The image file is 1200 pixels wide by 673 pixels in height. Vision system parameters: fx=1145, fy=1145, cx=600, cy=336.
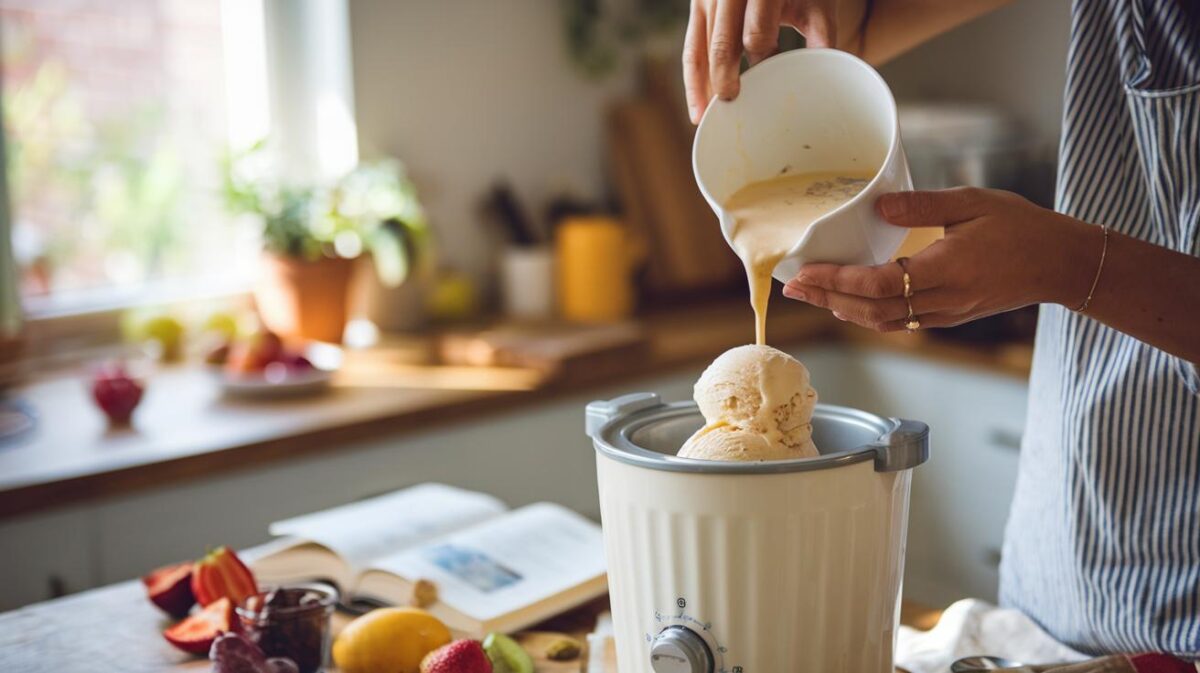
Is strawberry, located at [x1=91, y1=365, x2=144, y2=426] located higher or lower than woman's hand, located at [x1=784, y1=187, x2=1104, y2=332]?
lower

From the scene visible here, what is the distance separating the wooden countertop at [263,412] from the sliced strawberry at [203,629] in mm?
648

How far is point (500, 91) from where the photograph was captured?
8.49 ft

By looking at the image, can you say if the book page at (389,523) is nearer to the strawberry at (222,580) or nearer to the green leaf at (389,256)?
the strawberry at (222,580)

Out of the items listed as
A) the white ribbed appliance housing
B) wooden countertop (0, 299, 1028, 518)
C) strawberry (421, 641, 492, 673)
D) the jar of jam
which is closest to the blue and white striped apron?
the white ribbed appliance housing

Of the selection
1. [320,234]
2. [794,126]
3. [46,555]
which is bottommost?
[46,555]

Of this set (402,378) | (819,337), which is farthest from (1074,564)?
(819,337)

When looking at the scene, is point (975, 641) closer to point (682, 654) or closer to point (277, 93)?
point (682, 654)

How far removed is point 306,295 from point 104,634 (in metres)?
1.21

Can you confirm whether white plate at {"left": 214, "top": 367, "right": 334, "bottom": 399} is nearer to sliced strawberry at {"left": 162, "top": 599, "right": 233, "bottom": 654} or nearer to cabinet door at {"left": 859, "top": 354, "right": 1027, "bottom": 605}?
sliced strawberry at {"left": 162, "top": 599, "right": 233, "bottom": 654}

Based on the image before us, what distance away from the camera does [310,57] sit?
2.43 meters

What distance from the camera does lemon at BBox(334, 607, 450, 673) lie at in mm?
956

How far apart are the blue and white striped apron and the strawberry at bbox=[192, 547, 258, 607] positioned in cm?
77


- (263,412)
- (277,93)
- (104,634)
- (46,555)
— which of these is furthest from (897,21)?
(277,93)

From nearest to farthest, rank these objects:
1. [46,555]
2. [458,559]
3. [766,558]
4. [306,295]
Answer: [766,558] → [458,559] → [46,555] → [306,295]
